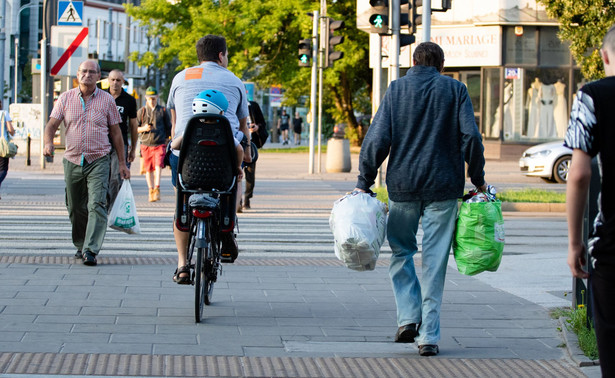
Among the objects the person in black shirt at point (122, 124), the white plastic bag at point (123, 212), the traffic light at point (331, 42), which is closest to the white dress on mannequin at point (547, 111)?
the traffic light at point (331, 42)

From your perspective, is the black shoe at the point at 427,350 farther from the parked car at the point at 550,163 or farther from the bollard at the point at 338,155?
the bollard at the point at 338,155

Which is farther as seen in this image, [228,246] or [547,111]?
[547,111]

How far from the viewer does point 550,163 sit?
25344 millimetres

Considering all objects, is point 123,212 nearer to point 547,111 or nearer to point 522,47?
point 547,111

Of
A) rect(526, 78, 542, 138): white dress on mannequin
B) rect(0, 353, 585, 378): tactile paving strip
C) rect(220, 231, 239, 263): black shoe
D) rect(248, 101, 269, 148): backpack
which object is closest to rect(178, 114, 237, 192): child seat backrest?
rect(220, 231, 239, 263): black shoe

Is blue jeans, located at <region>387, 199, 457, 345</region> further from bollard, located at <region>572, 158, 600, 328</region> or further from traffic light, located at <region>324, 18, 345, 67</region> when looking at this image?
traffic light, located at <region>324, 18, 345, 67</region>

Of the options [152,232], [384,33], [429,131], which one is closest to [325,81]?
[384,33]

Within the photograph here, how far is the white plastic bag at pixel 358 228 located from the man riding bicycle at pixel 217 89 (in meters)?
1.14

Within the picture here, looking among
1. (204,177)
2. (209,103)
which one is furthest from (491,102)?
(204,177)

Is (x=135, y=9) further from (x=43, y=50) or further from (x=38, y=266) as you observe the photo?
(x=38, y=266)

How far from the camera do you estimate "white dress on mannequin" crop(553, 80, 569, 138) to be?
119 feet

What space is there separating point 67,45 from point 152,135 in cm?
202

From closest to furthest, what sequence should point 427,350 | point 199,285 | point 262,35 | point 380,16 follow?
point 427,350
point 199,285
point 380,16
point 262,35

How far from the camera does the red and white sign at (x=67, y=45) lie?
55.1 feet
